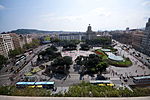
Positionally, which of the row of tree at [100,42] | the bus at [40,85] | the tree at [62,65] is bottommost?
the bus at [40,85]

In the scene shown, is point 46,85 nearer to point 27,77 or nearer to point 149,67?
point 27,77

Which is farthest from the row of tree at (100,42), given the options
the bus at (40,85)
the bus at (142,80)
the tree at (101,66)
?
the bus at (40,85)

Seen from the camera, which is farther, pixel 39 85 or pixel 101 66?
pixel 101 66

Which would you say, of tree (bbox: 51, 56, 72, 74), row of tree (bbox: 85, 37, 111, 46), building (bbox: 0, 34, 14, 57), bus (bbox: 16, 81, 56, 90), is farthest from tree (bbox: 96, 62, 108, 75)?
row of tree (bbox: 85, 37, 111, 46)

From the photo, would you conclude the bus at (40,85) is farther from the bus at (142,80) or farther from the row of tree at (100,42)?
the row of tree at (100,42)

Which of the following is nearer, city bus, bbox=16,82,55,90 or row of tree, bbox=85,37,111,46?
city bus, bbox=16,82,55,90

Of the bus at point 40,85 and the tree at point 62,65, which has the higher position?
the tree at point 62,65

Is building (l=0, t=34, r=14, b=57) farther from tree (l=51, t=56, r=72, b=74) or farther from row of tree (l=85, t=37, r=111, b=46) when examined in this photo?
row of tree (l=85, t=37, r=111, b=46)

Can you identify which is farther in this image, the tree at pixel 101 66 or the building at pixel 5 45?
the building at pixel 5 45

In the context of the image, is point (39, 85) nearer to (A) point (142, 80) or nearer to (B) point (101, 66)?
(B) point (101, 66)

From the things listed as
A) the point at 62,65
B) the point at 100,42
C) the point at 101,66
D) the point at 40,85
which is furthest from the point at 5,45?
the point at 100,42

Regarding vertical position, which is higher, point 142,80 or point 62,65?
point 62,65

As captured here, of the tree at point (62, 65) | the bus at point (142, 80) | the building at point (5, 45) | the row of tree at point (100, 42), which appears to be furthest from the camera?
the row of tree at point (100, 42)

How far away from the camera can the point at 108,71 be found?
2820cm
